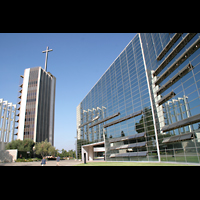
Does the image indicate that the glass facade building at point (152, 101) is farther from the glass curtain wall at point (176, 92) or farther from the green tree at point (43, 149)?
the green tree at point (43, 149)

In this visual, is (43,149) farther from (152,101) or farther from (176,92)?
(176,92)

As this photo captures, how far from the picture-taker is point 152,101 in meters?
27.2

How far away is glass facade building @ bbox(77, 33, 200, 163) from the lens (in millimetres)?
18750

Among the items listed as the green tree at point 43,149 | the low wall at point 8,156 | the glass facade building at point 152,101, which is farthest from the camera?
the green tree at point 43,149

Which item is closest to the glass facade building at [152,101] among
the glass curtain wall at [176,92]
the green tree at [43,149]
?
the glass curtain wall at [176,92]

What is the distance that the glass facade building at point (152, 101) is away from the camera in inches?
738

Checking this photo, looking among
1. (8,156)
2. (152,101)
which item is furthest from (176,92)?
(8,156)
